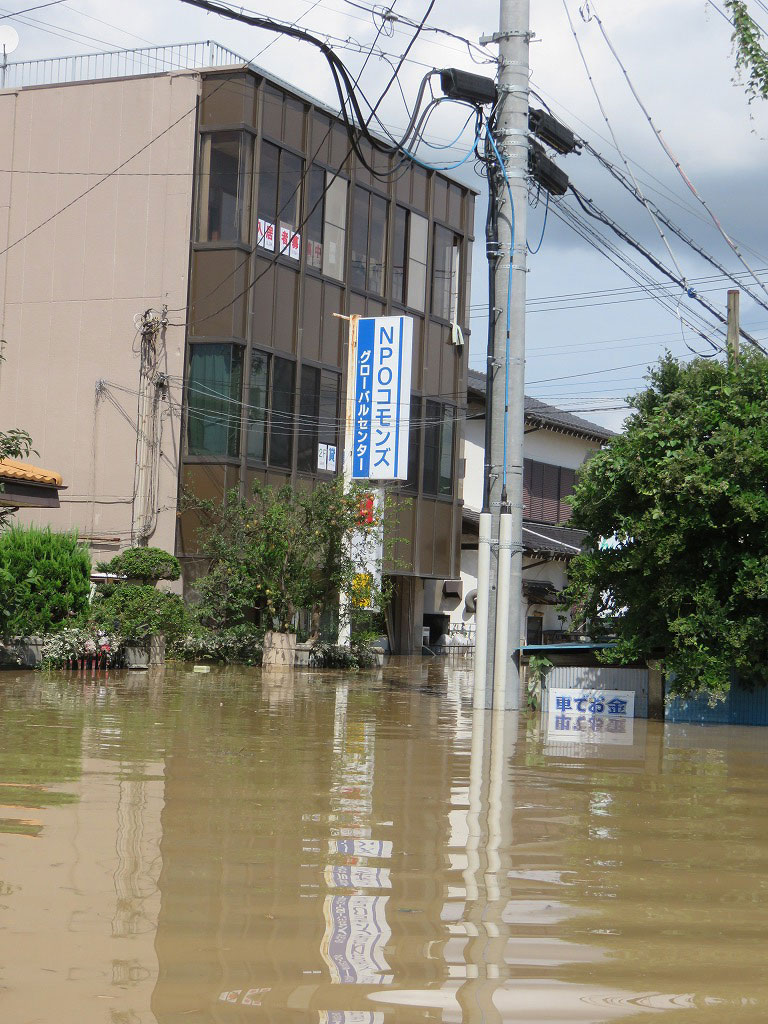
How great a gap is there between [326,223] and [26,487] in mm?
12828

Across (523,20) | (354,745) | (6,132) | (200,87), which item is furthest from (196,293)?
(354,745)

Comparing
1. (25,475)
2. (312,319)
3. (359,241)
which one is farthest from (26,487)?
(359,241)

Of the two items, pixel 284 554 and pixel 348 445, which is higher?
pixel 348 445

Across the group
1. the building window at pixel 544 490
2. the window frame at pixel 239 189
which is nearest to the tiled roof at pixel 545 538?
the building window at pixel 544 490

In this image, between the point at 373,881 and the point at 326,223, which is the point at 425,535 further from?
the point at 373,881

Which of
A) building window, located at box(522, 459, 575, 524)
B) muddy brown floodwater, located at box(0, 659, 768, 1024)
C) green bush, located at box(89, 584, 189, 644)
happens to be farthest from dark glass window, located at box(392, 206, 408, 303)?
muddy brown floodwater, located at box(0, 659, 768, 1024)

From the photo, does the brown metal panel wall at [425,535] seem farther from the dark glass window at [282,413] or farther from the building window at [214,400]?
the building window at [214,400]

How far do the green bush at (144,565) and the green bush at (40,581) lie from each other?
1.80 m

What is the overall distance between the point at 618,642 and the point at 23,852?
9.96m

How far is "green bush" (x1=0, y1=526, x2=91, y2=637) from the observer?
20578 millimetres

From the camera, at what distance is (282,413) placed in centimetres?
2858

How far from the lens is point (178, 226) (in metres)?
27.6

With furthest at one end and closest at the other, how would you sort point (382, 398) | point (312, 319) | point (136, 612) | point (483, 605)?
1. point (312, 319)
2. point (382, 398)
3. point (136, 612)
4. point (483, 605)

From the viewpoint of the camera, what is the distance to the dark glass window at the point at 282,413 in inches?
1120
